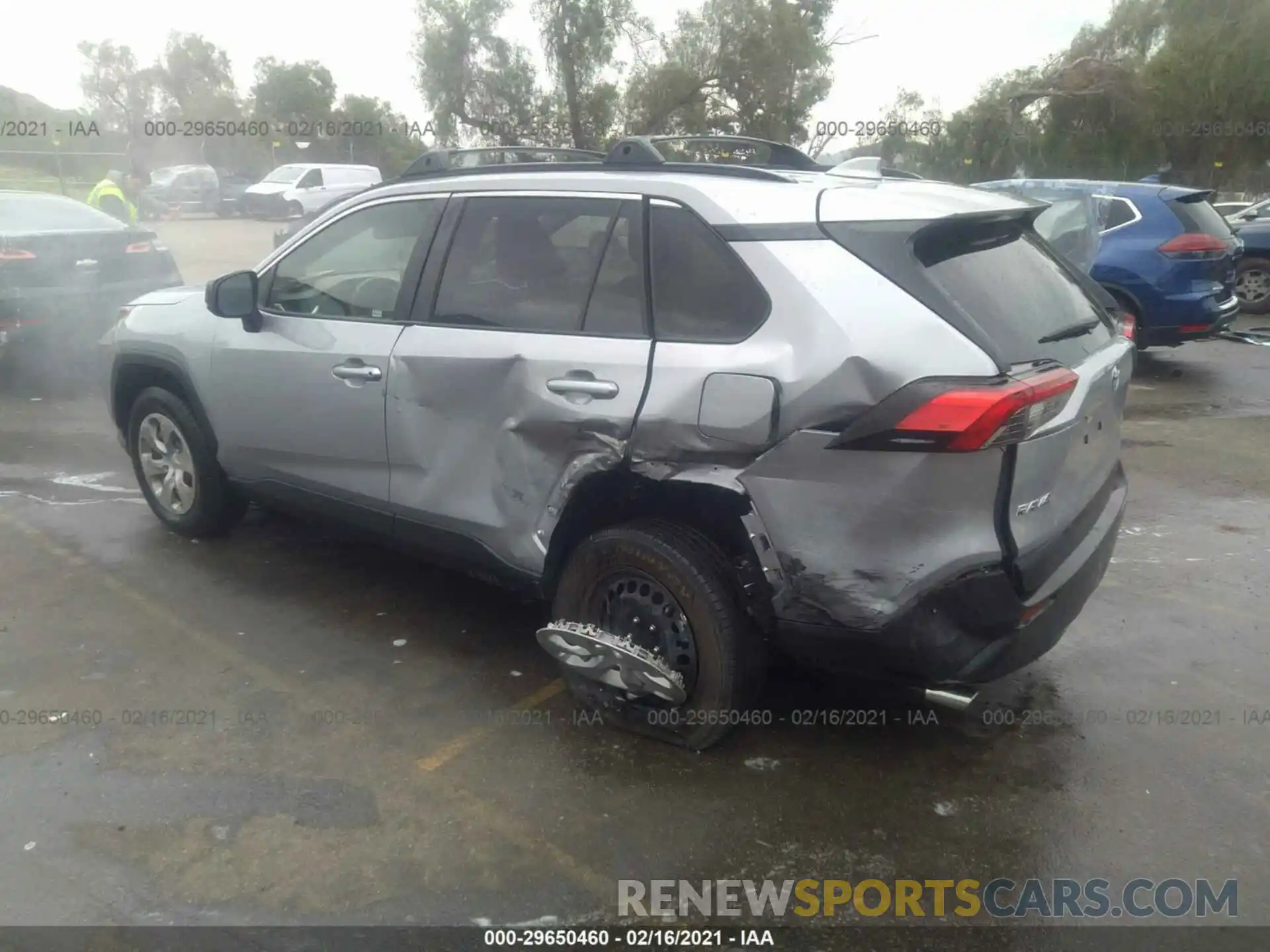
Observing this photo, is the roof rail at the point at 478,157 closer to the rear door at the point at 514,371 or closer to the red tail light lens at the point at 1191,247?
the rear door at the point at 514,371

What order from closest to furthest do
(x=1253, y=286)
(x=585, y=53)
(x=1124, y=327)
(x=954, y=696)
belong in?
(x=954, y=696)
(x=1124, y=327)
(x=1253, y=286)
(x=585, y=53)

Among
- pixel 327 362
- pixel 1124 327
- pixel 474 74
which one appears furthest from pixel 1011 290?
pixel 474 74

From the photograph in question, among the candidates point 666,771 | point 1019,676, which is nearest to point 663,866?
point 666,771

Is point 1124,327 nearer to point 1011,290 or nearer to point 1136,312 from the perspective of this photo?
point 1011,290

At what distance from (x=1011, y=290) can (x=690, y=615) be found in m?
1.39

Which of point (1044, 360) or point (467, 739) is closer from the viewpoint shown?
point (1044, 360)

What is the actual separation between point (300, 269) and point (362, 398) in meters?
0.84

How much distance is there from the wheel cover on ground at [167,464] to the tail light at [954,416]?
352 cm

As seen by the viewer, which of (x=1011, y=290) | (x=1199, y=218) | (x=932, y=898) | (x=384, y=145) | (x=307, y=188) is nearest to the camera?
(x=932, y=898)

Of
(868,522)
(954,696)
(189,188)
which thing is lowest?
(954,696)

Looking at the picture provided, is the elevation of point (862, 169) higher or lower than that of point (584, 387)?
higher

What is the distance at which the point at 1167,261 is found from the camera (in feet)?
30.3

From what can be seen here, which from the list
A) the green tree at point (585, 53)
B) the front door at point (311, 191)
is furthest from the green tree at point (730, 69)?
the front door at point (311, 191)

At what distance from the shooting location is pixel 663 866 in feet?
9.54
